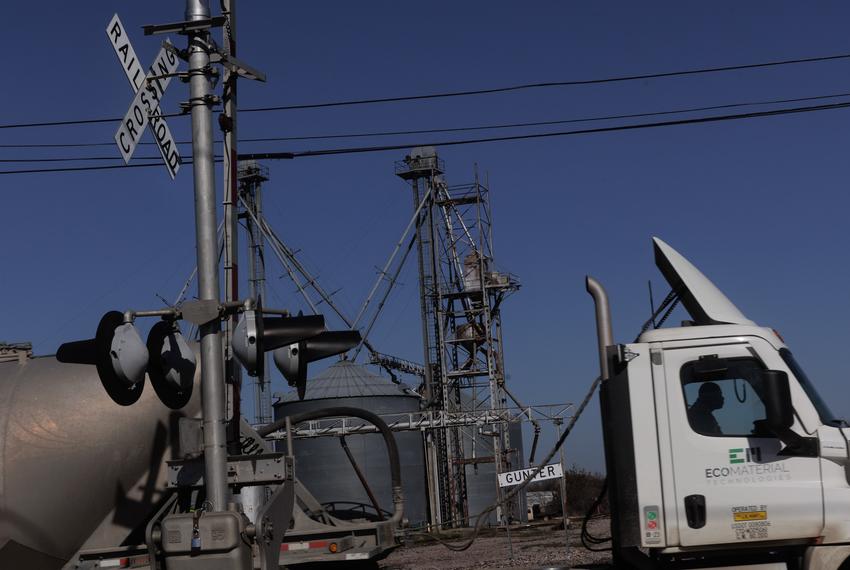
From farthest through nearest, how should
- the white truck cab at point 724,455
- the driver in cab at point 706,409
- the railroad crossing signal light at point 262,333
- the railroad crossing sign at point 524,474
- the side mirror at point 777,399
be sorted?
the railroad crossing sign at point 524,474 → the railroad crossing signal light at point 262,333 → the driver in cab at point 706,409 → the white truck cab at point 724,455 → the side mirror at point 777,399

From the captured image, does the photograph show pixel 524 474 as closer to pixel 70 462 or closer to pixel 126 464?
pixel 126 464

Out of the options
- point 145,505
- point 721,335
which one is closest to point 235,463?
point 145,505

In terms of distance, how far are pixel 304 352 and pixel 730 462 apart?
3600mm

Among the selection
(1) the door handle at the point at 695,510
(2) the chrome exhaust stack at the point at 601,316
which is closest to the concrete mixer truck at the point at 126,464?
(2) the chrome exhaust stack at the point at 601,316

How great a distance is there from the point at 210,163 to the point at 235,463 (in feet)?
8.52

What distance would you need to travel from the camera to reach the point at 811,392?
26.4ft

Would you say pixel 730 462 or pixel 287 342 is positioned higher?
pixel 287 342

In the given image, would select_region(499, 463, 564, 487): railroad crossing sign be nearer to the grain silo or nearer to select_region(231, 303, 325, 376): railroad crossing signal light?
select_region(231, 303, 325, 376): railroad crossing signal light

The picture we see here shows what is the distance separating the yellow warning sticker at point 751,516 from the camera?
777 centimetres

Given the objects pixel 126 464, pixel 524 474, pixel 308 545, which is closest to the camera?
pixel 126 464

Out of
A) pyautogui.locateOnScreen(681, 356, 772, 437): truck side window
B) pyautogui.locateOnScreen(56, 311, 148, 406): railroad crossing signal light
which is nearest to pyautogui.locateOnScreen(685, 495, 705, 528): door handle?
pyautogui.locateOnScreen(681, 356, 772, 437): truck side window

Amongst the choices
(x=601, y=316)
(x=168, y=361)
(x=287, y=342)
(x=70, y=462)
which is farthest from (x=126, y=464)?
(x=601, y=316)

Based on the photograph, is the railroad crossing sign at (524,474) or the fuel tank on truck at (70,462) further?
the railroad crossing sign at (524,474)

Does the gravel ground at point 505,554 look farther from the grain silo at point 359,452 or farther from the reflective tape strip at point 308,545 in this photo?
the grain silo at point 359,452
